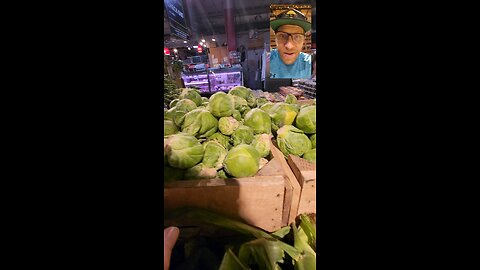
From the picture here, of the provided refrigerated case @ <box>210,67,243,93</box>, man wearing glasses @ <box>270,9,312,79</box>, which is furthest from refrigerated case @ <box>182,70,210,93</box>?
man wearing glasses @ <box>270,9,312,79</box>

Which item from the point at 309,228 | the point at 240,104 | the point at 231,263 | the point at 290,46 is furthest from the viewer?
the point at 290,46

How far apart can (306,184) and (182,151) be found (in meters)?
0.85

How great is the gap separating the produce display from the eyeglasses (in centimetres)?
228

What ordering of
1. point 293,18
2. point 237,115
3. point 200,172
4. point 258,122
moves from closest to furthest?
point 200,172, point 258,122, point 237,115, point 293,18

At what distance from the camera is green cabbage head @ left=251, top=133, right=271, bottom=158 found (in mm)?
2160

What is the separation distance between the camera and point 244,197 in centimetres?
175

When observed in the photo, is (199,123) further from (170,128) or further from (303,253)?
(303,253)

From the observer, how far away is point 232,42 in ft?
48.0

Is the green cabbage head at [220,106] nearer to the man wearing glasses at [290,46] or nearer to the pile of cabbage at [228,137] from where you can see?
the pile of cabbage at [228,137]

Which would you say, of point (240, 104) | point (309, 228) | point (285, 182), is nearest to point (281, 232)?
point (309, 228)

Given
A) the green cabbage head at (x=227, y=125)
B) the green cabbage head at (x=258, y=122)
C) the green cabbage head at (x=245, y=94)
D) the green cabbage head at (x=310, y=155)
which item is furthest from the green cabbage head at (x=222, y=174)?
the green cabbage head at (x=245, y=94)
